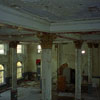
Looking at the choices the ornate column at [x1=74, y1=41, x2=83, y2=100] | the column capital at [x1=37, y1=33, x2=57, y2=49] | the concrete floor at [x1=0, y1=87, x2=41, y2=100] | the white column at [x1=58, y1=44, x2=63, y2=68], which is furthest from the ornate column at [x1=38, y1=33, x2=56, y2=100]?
the white column at [x1=58, y1=44, x2=63, y2=68]

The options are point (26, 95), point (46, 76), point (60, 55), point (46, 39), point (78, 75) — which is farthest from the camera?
point (60, 55)

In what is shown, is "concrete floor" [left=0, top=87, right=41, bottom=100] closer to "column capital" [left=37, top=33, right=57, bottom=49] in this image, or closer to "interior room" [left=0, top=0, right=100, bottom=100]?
"interior room" [left=0, top=0, right=100, bottom=100]

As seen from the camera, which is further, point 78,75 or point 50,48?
point 78,75

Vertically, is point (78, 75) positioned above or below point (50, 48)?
below

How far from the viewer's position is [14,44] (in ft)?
45.0

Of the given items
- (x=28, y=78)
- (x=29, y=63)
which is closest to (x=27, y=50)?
(x=29, y=63)

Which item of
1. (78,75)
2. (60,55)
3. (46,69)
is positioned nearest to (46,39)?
(46,69)

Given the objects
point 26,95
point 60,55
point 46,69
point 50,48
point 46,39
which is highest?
point 46,39

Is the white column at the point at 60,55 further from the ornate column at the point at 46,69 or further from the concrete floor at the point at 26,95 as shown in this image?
the ornate column at the point at 46,69

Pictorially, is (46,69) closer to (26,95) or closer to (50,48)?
(50,48)

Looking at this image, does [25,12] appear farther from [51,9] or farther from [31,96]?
[31,96]

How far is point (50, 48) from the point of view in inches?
303

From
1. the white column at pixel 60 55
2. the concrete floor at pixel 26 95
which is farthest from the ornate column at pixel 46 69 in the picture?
the white column at pixel 60 55

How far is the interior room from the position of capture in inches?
196
